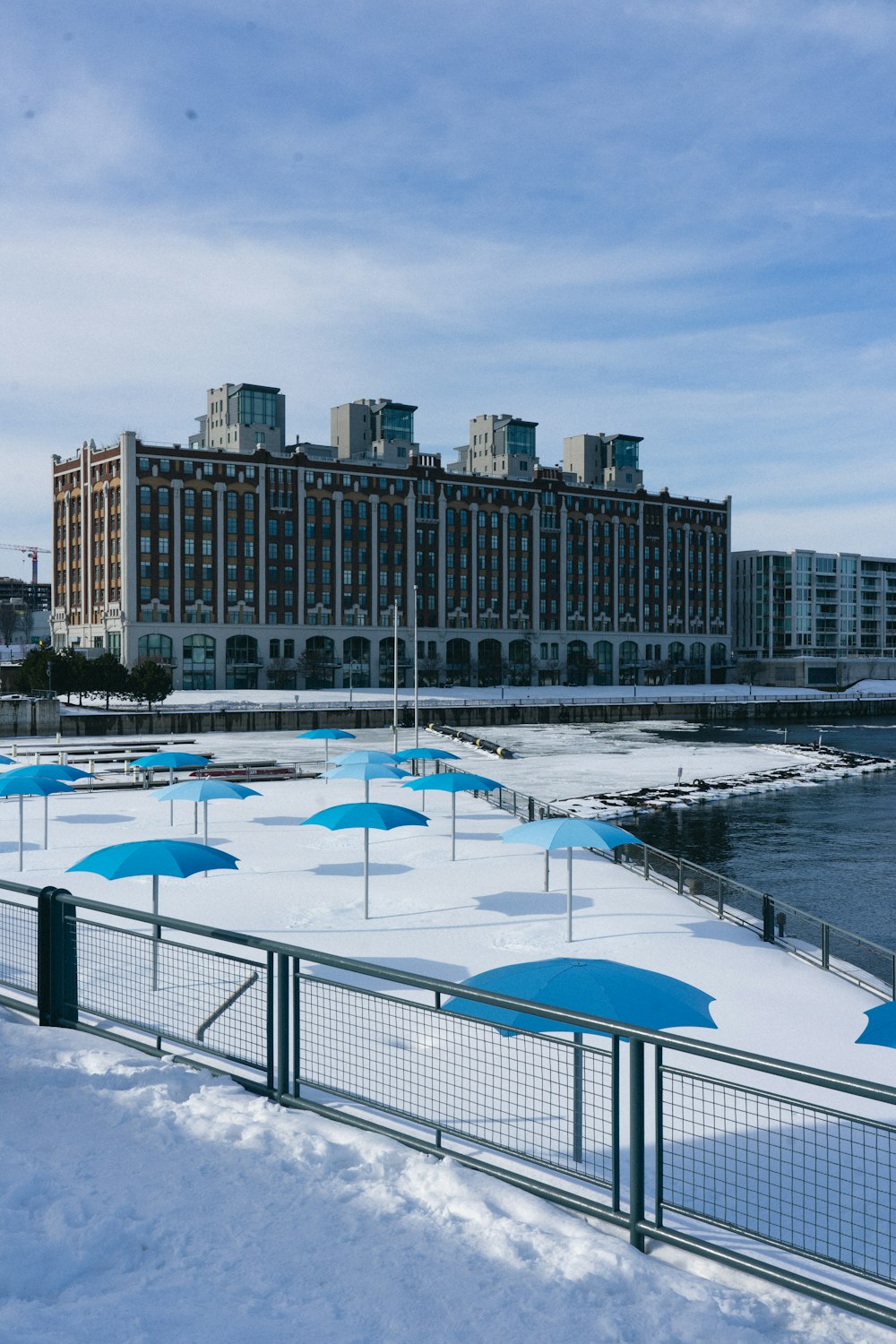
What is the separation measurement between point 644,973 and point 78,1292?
546cm

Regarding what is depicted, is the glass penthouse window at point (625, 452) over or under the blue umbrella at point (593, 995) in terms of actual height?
over

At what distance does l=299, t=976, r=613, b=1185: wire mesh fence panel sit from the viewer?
27.4ft

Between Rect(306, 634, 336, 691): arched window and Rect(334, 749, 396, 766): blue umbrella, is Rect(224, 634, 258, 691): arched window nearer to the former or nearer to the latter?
Rect(306, 634, 336, 691): arched window

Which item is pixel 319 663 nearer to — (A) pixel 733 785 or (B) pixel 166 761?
(A) pixel 733 785

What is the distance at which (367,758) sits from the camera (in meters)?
34.8

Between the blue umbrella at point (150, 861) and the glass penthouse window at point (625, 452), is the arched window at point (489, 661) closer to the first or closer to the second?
the glass penthouse window at point (625, 452)

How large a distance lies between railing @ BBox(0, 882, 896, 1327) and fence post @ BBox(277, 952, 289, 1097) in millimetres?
16

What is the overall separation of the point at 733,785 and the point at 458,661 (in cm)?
9344

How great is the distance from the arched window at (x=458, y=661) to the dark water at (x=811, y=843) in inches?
3441

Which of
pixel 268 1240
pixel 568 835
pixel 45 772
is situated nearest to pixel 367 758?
pixel 45 772

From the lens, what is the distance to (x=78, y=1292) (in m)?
6.12

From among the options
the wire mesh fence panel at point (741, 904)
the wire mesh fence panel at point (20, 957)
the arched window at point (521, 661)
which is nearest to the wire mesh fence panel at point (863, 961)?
the wire mesh fence panel at point (741, 904)

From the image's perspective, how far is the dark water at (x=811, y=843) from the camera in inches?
1190

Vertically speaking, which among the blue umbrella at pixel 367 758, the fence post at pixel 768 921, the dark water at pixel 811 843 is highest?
the blue umbrella at pixel 367 758
